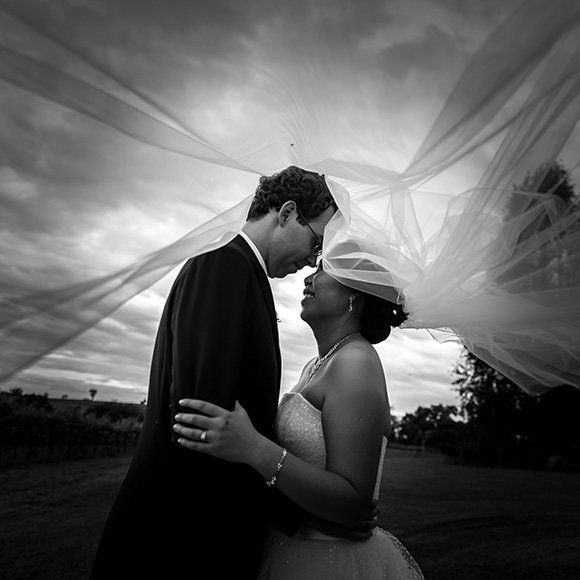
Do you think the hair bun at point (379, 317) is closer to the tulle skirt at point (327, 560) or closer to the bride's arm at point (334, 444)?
the bride's arm at point (334, 444)

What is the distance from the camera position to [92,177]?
70.8 inches

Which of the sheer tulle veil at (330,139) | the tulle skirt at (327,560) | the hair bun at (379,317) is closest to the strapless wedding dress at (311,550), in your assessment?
the tulle skirt at (327,560)

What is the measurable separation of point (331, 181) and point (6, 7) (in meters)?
1.28

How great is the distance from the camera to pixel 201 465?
5.90 feet

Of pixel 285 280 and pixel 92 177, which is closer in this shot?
pixel 92 177

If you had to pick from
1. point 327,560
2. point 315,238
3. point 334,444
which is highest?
point 315,238

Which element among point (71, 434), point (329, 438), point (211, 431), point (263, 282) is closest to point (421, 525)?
point (71, 434)

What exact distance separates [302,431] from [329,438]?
0.68 ft

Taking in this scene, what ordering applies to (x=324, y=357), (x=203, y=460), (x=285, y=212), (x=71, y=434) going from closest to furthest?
(x=203, y=460) < (x=285, y=212) < (x=324, y=357) < (x=71, y=434)

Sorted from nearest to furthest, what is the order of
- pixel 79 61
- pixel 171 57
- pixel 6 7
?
1. pixel 6 7
2. pixel 79 61
3. pixel 171 57

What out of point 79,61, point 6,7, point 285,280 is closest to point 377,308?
point 285,280

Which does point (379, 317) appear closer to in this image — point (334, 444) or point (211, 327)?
point (334, 444)

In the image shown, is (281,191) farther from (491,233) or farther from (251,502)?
(251,502)

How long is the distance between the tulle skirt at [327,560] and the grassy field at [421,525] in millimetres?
5687
